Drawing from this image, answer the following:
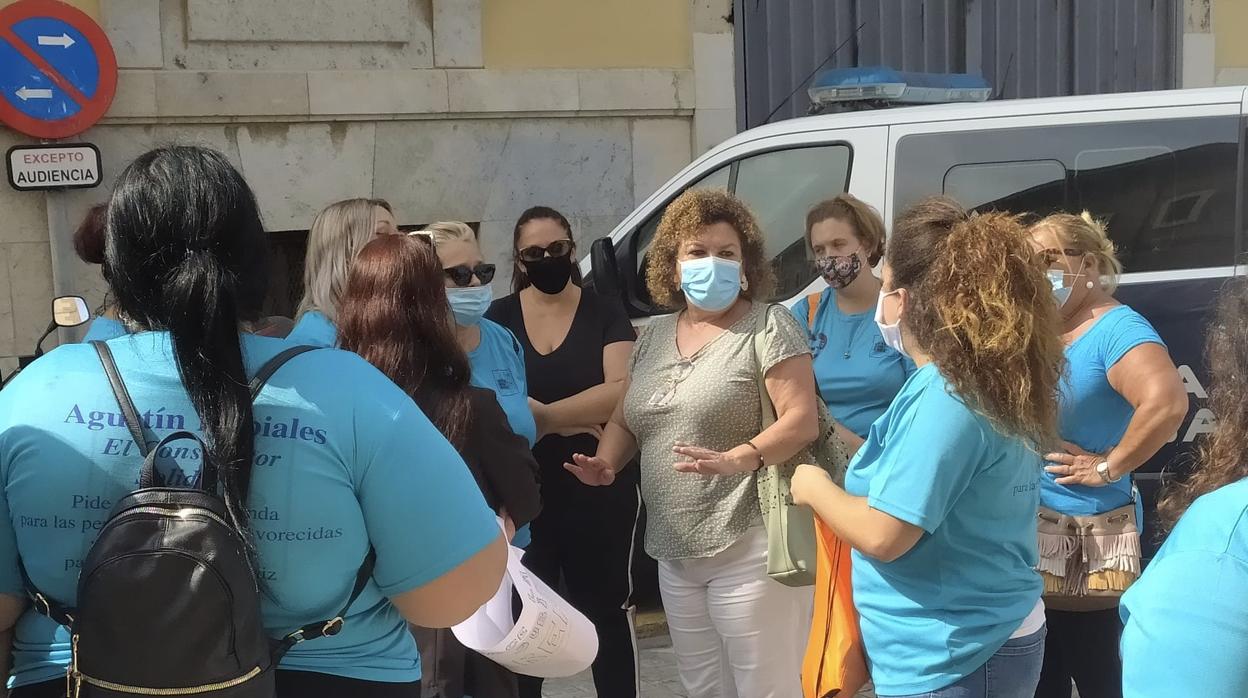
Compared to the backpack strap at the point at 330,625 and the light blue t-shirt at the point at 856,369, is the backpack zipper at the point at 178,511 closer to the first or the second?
the backpack strap at the point at 330,625

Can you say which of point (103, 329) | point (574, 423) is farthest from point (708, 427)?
point (103, 329)

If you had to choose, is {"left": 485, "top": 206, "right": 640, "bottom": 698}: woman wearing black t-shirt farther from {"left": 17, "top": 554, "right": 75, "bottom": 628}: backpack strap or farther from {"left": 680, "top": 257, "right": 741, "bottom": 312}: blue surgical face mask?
{"left": 17, "top": 554, "right": 75, "bottom": 628}: backpack strap

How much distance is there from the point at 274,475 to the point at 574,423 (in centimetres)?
225

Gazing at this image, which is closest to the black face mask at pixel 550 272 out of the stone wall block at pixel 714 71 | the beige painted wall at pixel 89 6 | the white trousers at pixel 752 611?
the white trousers at pixel 752 611

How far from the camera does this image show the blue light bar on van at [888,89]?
615 cm

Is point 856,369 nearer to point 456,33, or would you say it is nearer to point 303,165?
point 303,165

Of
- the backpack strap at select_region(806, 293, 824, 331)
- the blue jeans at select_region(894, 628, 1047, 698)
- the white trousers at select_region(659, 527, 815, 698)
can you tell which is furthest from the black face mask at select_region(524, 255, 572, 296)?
the blue jeans at select_region(894, 628, 1047, 698)

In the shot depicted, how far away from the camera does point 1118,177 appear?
185 inches

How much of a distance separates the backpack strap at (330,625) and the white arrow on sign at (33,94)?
549 cm

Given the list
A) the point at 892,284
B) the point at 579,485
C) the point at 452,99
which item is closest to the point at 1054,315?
the point at 892,284

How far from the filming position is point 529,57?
780 centimetres

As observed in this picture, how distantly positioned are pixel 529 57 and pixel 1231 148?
4.48 m

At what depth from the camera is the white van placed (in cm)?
446

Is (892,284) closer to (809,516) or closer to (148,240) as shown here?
(809,516)
